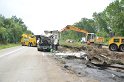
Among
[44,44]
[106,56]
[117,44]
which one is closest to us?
[106,56]

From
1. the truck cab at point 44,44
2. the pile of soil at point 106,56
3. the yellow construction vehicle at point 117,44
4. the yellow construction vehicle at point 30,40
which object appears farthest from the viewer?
the yellow construction vehicle at point 30,40

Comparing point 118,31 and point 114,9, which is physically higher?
point 114,9

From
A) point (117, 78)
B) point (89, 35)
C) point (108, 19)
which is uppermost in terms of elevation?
point (108, 19)

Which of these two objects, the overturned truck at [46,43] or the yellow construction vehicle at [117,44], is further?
the yellow construction vehicle at [117,44]

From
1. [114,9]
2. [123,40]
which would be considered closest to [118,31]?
[114,9]

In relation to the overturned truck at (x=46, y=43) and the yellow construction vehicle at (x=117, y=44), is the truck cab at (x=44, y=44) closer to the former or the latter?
the overturned truck at (x=46, y=43)

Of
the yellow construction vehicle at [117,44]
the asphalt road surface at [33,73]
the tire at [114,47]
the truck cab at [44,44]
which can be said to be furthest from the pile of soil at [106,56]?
the truck cab at [44,44]

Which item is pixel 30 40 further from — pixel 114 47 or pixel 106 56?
pixel 106 56

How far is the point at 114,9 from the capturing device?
98.3 meters

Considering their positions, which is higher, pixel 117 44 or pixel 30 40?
pixel 30 40

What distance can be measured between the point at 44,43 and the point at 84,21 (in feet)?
482

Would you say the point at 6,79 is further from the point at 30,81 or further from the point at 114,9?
the point at 114,9

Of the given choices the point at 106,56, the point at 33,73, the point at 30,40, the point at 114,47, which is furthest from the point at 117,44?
the point at 33,73

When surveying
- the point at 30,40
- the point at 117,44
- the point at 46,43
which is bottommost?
the point at 117,44
